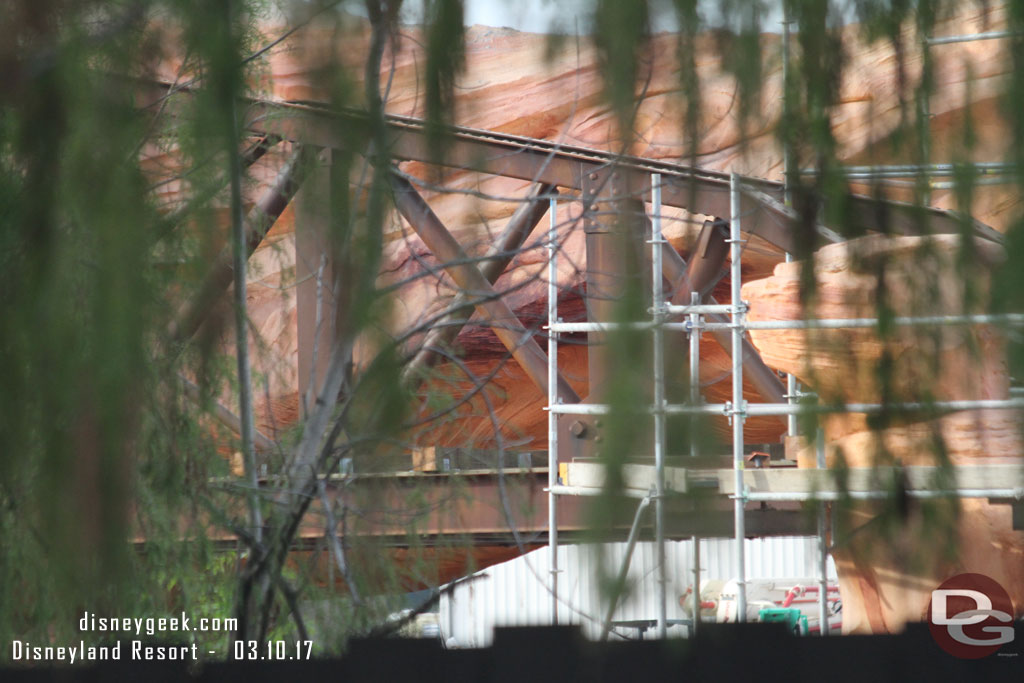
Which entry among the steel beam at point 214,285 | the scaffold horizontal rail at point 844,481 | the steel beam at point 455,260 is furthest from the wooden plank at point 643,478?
the steel beam at point 214,285

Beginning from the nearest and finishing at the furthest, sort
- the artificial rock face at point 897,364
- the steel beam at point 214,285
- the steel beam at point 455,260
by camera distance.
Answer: the artificial rock face at point 897,364 → the steel beam at point 214,285 → the steel beam at point 455,260

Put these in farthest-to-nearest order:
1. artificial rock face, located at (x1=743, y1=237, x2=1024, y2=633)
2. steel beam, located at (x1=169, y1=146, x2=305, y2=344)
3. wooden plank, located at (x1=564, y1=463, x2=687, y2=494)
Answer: steel beam, located at (x1=169, y1=146, x2=305, y2=344) < artificial rock face, located at (x1=743, y1=237, x2=1024, y2=633) < wooden plank, located at (x1=564, y1=463, x2=687, y2=494)

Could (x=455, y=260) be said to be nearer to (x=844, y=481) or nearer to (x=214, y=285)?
(x=214, y=285)

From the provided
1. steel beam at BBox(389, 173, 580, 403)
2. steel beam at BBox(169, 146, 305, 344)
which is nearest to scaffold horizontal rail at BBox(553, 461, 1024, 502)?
steel beam at BBox(389, 173, 580, 403)

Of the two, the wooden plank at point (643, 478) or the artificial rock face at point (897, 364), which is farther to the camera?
the artificial rock face at point (897, 364)

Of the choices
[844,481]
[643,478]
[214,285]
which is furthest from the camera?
[214,285]

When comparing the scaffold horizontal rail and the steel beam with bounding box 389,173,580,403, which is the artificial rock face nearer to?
the scaffold horizontal rail

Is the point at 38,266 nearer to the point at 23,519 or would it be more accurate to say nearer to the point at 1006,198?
the point at 23,519

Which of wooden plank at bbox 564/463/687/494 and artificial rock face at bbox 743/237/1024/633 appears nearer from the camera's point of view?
wooden plank at bbox 564/463/687/494

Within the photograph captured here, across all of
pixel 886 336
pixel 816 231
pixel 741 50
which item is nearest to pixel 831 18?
pixel 741 50

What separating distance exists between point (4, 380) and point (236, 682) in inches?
21.7

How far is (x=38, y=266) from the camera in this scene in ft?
3.36

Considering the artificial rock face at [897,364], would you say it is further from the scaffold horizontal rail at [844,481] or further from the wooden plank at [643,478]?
the wooden plank at [643,478]

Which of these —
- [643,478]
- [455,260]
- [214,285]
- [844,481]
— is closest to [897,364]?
[844,481]
